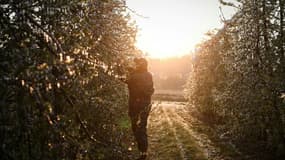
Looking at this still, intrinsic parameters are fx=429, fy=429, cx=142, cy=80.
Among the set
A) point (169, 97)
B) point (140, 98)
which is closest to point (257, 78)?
point (140, 98)

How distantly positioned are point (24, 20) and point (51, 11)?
472 millimetres

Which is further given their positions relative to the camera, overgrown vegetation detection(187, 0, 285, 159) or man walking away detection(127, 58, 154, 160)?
overgrown vegetation detection(187, 0, 285, 159)

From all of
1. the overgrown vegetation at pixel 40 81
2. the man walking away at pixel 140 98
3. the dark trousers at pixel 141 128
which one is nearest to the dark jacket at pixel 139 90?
the man walking away at pixel 140 98

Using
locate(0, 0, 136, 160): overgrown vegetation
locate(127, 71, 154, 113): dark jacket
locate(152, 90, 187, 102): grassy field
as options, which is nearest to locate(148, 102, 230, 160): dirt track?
locate(127, 71, 154, 113): dark jacket

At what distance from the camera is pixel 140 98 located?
33.8ft

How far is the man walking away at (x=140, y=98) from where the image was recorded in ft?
33.6

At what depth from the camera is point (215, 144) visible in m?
14.8

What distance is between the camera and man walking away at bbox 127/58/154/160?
33.6ft

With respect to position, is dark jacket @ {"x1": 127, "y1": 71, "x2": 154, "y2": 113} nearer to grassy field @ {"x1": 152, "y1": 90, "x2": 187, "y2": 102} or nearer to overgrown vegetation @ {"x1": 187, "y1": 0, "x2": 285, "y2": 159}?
overgrown vegetation @ {"x1": 187, "y1": 0, "x2": 285, "y2": 159}

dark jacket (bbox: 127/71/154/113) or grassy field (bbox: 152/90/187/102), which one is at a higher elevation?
dark jacket (bbox: 127/71/154/113)

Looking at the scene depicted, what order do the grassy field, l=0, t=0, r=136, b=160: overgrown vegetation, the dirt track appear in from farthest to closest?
the grassy field, the dirt track, l=0, t=0, r=136, b=160: overgrown vegetation

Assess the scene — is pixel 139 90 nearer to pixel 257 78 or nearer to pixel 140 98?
pixel 140 98

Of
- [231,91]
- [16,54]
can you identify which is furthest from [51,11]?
[231,91]

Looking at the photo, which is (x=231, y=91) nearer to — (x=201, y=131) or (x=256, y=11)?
(x=256, y=11)
